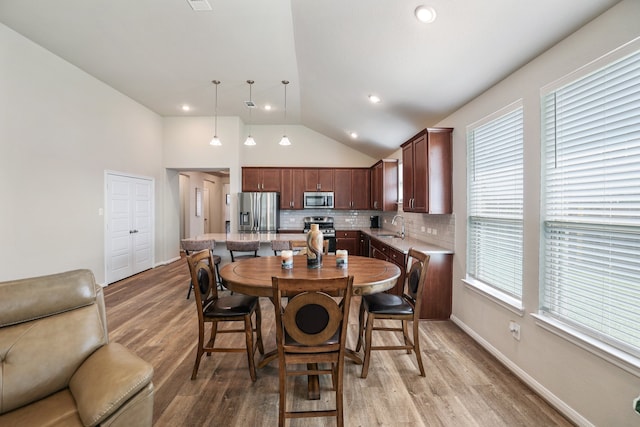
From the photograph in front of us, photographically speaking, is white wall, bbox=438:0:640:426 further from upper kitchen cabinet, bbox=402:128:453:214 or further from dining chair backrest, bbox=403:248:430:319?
dining chair backrest, bbox=403:248:430:319

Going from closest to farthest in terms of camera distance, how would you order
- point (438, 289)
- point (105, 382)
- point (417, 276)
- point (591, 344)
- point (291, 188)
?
1. point (105, 382)
2. point (591, 344)
3. point (417, 276)
4. point (438, 289)
5. point (291, 188)

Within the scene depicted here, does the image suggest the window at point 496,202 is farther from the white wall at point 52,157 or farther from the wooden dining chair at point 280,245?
the white wall at point 52,157

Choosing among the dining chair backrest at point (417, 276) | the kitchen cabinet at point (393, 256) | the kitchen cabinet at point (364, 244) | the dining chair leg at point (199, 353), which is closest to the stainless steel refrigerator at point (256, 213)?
the kitchen cabinet at point (364, 244)

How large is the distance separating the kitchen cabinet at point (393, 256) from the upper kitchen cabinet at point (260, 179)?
276 cm

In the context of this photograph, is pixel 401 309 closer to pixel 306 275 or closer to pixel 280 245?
pixel 306 275

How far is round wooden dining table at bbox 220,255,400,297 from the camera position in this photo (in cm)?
191

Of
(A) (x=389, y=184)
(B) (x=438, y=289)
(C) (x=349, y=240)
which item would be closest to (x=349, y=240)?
(C) (x=349, y=240)

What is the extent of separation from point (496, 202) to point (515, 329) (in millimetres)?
1098

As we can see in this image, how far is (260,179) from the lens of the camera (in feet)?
22.0

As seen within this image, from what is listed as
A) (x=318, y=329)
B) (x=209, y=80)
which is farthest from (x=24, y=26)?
(x=318, y=329)

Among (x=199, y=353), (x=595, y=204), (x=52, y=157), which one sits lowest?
(x=199, y=353)

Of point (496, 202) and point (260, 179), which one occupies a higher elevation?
point (260, 179)

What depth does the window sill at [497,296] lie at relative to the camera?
7.45 feet

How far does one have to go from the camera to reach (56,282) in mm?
1526
